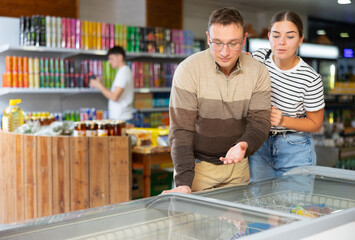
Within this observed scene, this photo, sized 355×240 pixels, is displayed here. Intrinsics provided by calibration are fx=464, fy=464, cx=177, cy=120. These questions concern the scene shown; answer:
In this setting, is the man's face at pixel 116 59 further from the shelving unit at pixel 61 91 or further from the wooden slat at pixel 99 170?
the wooden slat at pixel 99 170

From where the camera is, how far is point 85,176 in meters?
3.64

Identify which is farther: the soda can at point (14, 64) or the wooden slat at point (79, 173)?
the soda can at point (14, 64)

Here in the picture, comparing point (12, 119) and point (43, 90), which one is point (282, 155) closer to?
point (12, 119)

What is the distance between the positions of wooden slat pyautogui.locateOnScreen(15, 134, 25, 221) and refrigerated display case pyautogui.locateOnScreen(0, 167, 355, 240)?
258 centimetres

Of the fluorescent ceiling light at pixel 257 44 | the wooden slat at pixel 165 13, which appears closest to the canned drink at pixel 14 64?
the wooden slat at pixel 165 13

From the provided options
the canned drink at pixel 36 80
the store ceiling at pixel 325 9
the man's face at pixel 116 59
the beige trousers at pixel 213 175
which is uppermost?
the store ceiling at pixel 325 9

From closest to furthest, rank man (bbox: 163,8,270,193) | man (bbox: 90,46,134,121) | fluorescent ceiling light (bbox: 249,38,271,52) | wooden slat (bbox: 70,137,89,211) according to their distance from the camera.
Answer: man (bbox: 163,8,270,193)
wooden slat (bbox: 70,137,89,211)
man (bbox: 90,46,134,121)
fluorescent ceiling light (bbox: 249,38,271,52)

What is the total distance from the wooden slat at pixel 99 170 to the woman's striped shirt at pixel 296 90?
1.58 meters

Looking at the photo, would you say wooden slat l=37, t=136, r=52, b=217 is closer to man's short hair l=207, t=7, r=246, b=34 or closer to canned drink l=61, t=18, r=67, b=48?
man's short hair l=207, t=7, r=246, b=34

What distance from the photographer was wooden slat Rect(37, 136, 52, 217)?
367 cm

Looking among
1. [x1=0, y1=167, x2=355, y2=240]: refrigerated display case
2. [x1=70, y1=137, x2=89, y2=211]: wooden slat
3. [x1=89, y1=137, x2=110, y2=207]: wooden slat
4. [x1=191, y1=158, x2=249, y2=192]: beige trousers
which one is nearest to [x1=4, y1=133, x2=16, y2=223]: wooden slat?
[x1=70, y1=137, x2=89, y2=211]: wooden slat

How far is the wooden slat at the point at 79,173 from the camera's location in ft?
11.9

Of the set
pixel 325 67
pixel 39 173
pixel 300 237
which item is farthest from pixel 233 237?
pixel 325 67

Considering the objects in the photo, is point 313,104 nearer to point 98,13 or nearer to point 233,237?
point 233,237
